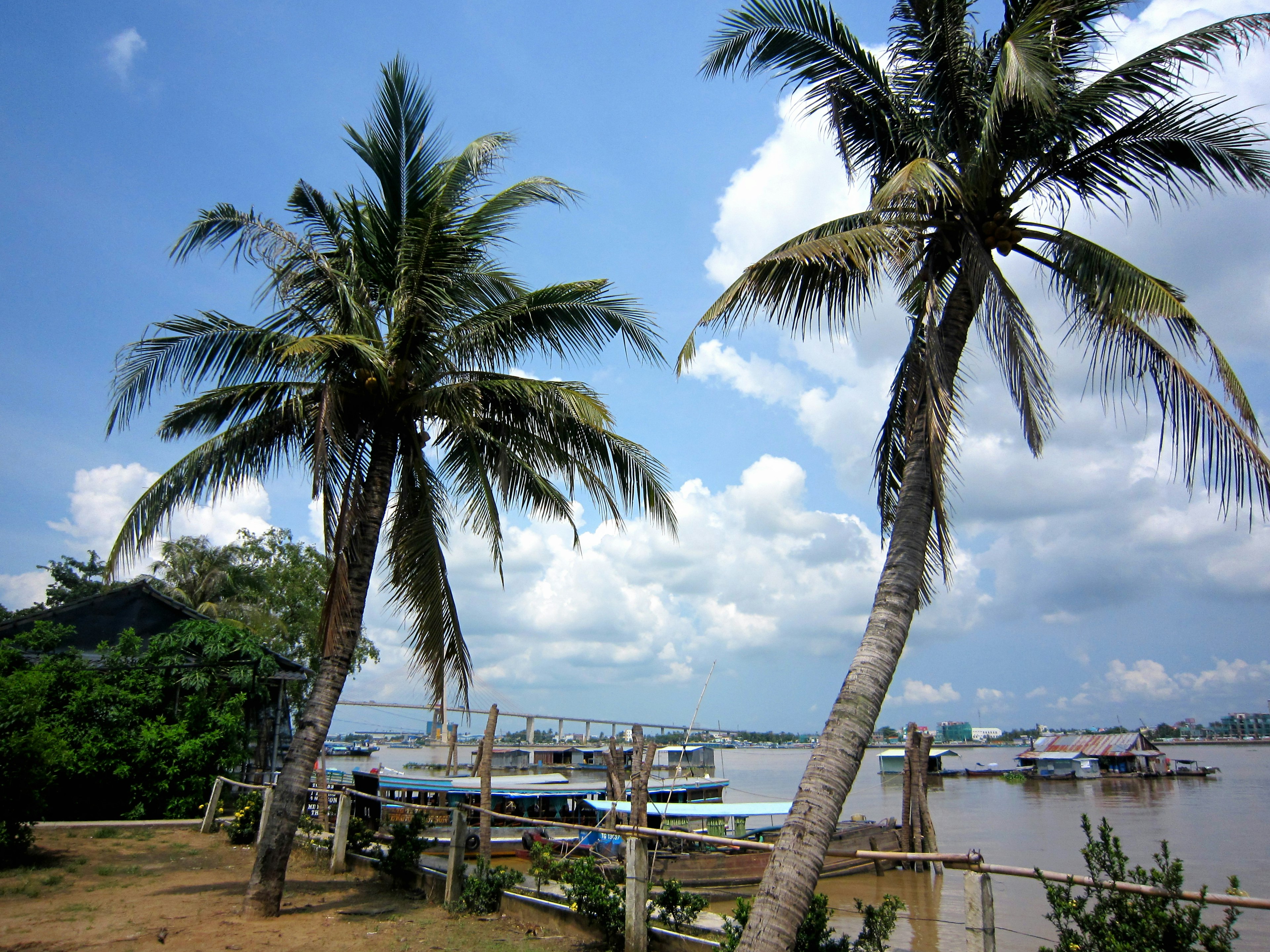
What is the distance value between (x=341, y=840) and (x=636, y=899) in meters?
5.42

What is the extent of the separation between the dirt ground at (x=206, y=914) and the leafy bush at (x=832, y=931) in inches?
88.3

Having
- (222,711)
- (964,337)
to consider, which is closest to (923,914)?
(222,711)

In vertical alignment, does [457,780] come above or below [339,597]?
below

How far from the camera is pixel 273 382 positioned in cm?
871

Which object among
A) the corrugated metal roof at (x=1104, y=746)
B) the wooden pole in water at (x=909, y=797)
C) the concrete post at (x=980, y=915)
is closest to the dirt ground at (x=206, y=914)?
the concrete post at (x=980, y=915)

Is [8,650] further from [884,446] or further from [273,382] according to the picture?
[884,446]

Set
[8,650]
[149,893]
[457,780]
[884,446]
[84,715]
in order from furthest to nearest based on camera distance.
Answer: [457,780]
[84,715]
[8,650]
[149,893]
[884,446]

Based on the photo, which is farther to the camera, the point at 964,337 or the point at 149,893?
the point at 149,893

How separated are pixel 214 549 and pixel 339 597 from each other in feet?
87.6

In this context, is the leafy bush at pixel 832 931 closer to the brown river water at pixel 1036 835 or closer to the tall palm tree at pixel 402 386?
the brown river water at pixel 1036 835

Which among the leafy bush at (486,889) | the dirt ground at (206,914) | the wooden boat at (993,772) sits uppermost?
the leafy bush at (486,889)

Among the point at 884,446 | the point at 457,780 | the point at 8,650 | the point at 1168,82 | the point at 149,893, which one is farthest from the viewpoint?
the point at 457,780

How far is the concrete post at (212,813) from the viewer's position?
44.1 ft

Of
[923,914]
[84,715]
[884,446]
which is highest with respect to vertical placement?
[884,446]
